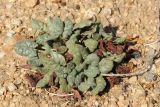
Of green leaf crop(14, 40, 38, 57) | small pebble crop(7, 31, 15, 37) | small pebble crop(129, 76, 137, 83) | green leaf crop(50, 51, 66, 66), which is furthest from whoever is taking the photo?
small pebble crop(7, 31, 15, 37)

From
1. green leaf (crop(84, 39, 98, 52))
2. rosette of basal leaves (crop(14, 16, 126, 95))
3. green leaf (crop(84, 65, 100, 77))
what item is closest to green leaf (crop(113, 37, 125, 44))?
rosette of basal leaves (crop(14, 16, 126, 95))

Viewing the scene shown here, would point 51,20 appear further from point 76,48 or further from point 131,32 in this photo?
point 131,32

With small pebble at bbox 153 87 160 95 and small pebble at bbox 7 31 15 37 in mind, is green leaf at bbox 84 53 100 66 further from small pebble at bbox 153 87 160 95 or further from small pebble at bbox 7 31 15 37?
small pebble at bbox 7 31 15 37

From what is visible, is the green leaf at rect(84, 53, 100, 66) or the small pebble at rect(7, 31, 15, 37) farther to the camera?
the small pebble at rect(7, 31, 15, 37)

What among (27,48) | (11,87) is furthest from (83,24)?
(11,87)

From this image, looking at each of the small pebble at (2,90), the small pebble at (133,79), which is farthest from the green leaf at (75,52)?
the small pebble at (2,90)

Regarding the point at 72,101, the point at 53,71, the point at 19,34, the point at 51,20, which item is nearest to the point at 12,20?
the point at 19,34

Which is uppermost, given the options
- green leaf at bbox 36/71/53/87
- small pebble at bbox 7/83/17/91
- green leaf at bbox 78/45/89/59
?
green leaf at bbox 78/45/89/59

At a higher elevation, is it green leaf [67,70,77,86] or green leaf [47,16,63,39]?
green leaf [47,16,63,39]

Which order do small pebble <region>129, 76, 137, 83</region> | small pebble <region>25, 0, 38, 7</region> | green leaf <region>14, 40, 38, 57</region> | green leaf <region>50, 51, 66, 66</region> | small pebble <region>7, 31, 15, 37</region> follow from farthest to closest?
small pebble <region>25, 0, 38, 7</region> → small pebble <region>7, 31, 15, 37</region> → small pebble <region>129, 76, 137, 83</region> → green leaf <region>14, 40, 38, 57</region> → green leaf <region>50, 51, 66, 66</region>
